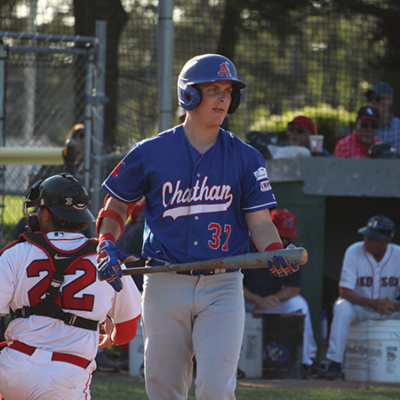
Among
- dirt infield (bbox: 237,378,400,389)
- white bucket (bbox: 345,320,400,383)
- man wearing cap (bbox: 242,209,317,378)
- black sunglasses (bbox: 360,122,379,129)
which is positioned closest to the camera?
dirt infield (bbox: 237,378,400,389)

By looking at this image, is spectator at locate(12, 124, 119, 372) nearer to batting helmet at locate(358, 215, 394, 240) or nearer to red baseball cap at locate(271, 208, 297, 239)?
red baseball cap at locate(271, 208, 297, 239)

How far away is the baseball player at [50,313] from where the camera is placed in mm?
2934

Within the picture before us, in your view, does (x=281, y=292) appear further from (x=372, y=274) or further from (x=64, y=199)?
(x=64, y=199)

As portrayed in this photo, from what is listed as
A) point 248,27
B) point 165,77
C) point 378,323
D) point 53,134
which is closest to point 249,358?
point 378,323

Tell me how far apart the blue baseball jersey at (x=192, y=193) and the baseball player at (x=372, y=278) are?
3781 mm

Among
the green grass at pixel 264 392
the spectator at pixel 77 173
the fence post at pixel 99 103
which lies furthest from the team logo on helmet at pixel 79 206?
the fence post at pixel 99 103

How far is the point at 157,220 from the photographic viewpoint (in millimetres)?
3223

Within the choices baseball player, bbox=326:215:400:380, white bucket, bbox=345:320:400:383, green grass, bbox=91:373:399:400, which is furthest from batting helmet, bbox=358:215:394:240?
green grass, bbox=91:373:399:400

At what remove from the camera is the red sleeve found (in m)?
3.38

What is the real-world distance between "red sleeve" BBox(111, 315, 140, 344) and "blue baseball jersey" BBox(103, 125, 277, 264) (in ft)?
1.22

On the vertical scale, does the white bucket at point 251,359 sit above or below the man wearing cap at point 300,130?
below

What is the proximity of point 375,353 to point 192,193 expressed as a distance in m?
4.01

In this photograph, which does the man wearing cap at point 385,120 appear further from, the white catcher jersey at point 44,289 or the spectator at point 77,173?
the white catcher jersey at point 44,289

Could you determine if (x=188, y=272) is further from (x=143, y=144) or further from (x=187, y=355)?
(x=143, y=144)
